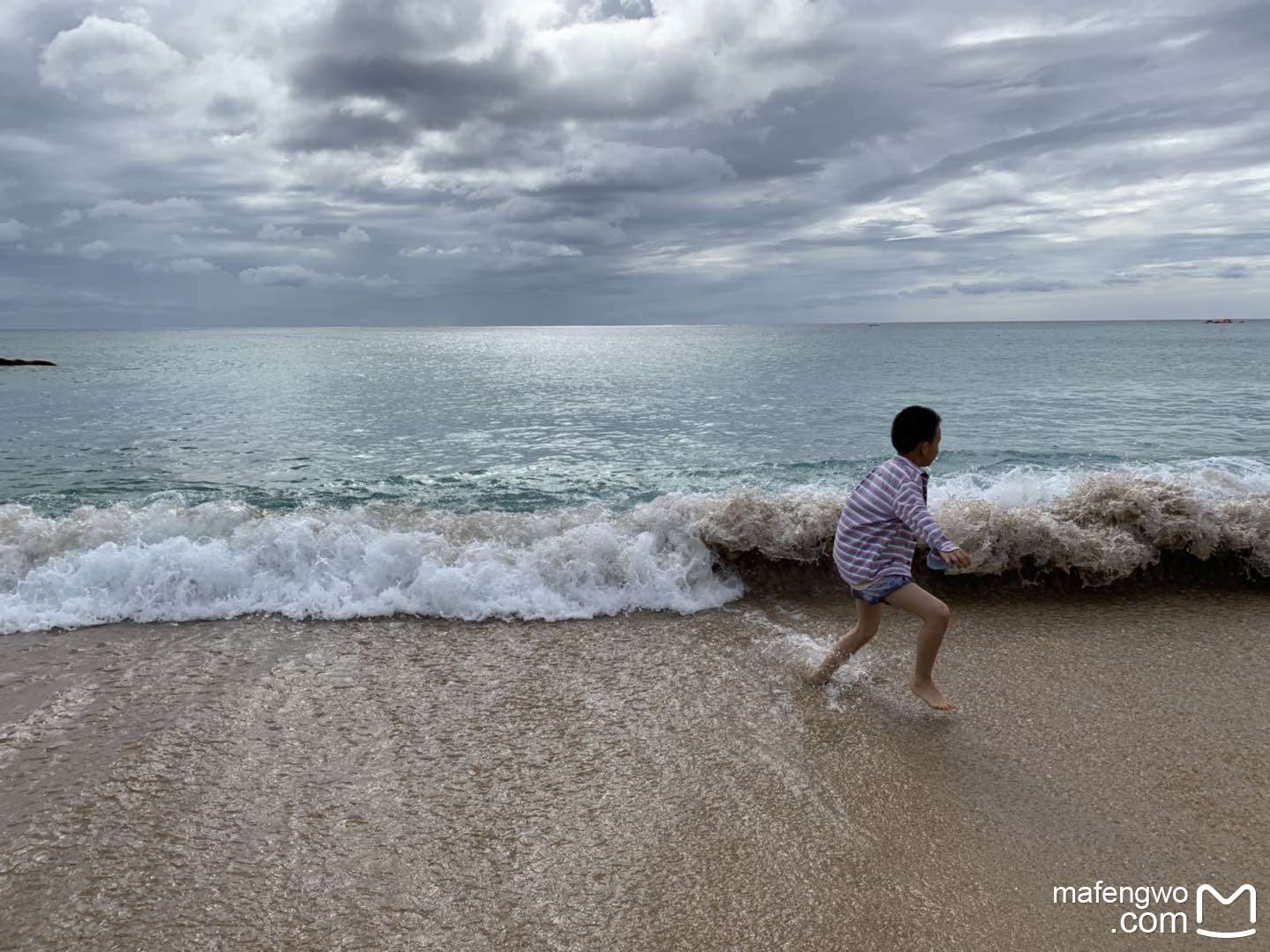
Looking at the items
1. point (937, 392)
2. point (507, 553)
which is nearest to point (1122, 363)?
point (937, 392)

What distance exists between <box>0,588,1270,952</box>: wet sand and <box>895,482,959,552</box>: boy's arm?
108cm

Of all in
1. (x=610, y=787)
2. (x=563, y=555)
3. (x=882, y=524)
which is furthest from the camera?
(x=563, y=555)

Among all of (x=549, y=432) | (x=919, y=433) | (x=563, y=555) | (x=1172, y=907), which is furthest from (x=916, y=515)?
(x=549, y=432)

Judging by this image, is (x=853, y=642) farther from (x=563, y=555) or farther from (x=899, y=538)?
(x=563, y=555)

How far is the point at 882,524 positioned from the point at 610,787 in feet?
6.27

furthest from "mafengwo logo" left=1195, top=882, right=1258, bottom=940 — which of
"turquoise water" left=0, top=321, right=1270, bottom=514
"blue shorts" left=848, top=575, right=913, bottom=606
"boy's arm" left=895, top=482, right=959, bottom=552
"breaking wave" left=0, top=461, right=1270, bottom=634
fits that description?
"turquoise water" left=0, top=321, right=1270, bottom=514

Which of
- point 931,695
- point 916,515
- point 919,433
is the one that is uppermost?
point 919,433

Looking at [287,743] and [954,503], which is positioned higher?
[954,503]

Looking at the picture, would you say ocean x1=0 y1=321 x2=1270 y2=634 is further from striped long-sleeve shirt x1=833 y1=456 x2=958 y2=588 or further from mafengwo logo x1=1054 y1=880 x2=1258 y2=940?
mafengwo logo x1=1054 y1=880 x2=1258 y2=940

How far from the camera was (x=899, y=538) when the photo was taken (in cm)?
405

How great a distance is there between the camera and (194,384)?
30.3 m

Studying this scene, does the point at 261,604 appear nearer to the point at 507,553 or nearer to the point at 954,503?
the point at 507,553

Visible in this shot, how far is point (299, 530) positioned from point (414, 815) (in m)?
3.88

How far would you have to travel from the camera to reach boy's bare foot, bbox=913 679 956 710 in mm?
4117
